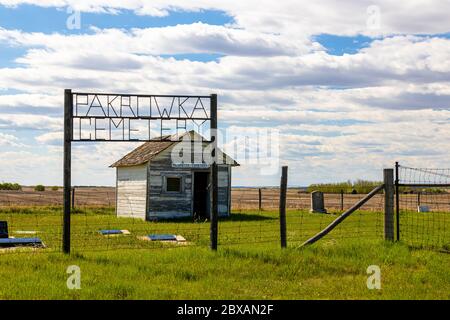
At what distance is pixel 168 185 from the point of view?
103ft

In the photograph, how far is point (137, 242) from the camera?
19.1 m

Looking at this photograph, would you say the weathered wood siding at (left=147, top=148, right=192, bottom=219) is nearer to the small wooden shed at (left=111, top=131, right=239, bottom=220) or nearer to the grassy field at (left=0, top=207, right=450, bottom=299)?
the small wooden shed at (left=111, top=131, right=239, bottom=220)

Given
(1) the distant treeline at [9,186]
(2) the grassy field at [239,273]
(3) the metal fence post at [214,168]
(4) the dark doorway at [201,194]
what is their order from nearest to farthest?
(2) the grassy field at [239,273] < (3) the metal fence post at [214,168] < (4) the dark doorway at [201,194] < (1) the distant treeline at [9,186]

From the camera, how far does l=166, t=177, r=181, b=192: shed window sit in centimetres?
3139

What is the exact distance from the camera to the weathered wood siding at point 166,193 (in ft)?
101

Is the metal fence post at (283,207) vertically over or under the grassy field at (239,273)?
over

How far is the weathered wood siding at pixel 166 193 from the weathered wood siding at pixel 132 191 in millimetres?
456

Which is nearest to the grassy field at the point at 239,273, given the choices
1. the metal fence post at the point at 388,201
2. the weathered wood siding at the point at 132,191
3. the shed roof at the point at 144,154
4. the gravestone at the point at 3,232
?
the metal fence post at the point at 388,201

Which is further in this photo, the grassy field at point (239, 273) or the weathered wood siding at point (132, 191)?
the weathered wood siding at point (132, 191)

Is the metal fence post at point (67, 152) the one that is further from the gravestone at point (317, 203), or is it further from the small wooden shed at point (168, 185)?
the gravestone at point (317, 203)

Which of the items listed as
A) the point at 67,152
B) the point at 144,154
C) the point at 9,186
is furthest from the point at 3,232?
the point at 9,186

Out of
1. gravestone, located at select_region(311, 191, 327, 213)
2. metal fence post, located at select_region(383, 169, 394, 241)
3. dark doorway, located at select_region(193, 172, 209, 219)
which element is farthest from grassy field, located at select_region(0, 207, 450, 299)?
gravestone, located at select_region(311, 191, 327, 213)

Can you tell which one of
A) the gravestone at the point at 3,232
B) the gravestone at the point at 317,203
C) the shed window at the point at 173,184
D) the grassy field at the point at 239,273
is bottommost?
the grassy field at the point at 239,273
